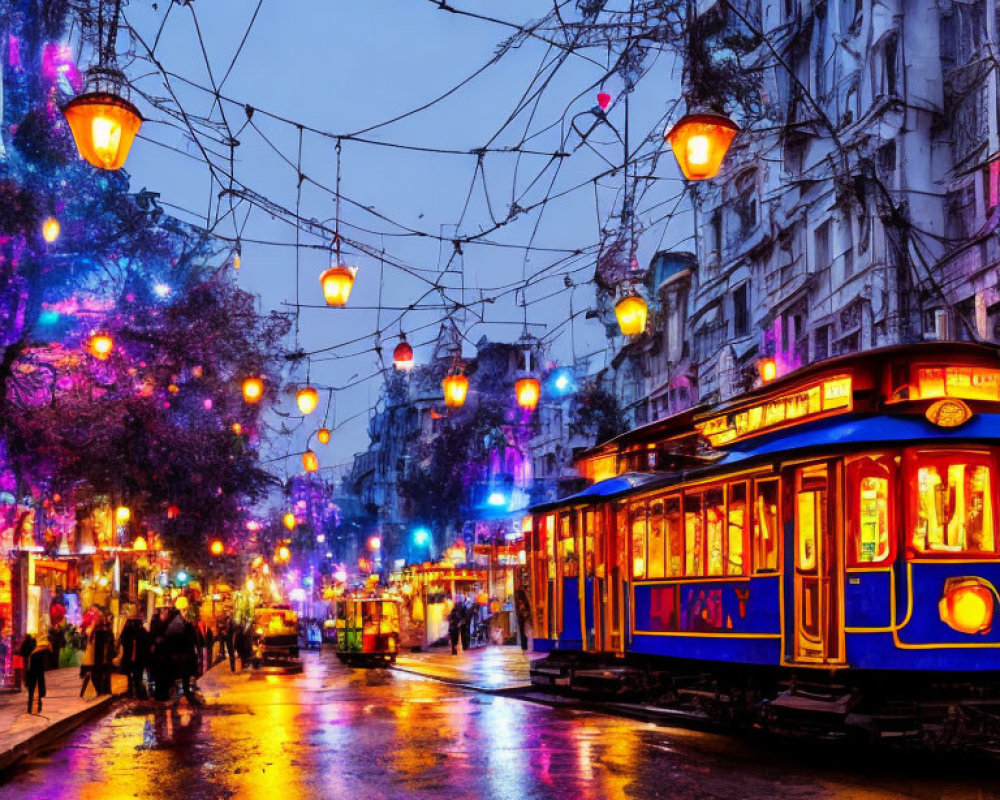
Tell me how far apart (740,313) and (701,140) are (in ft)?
84.0

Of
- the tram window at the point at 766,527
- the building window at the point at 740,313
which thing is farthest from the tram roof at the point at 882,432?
the building window at the point at 740,313

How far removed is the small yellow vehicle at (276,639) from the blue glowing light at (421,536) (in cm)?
3095

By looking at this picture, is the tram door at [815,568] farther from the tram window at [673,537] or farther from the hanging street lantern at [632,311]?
the hanging street lantern at [632,311]

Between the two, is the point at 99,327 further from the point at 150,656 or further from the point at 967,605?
the point at 967,605

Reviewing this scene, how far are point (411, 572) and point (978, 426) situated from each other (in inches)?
2015

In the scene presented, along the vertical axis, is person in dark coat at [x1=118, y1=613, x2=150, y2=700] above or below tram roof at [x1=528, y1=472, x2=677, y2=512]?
below

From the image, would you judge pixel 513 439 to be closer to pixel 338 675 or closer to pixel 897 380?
pixel 338 675

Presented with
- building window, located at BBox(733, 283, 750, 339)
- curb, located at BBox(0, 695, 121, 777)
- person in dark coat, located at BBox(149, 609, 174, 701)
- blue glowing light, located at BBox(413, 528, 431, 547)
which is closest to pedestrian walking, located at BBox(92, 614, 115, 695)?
curb, located at BBox(0, 695, 121, 777)

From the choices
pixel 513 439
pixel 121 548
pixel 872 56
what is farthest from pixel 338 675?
pixel 513 439

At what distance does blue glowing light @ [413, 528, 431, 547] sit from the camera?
72938mm

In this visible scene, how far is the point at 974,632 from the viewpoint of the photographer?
12.7m

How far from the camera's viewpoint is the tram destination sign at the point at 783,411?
14289 mm

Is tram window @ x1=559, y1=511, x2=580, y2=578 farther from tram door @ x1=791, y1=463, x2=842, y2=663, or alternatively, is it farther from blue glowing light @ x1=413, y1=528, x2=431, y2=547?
blue glowing light @ x1=413, y1=528, x2=431, y2=547

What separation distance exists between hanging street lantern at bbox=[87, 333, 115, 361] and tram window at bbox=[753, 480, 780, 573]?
13.7 m
